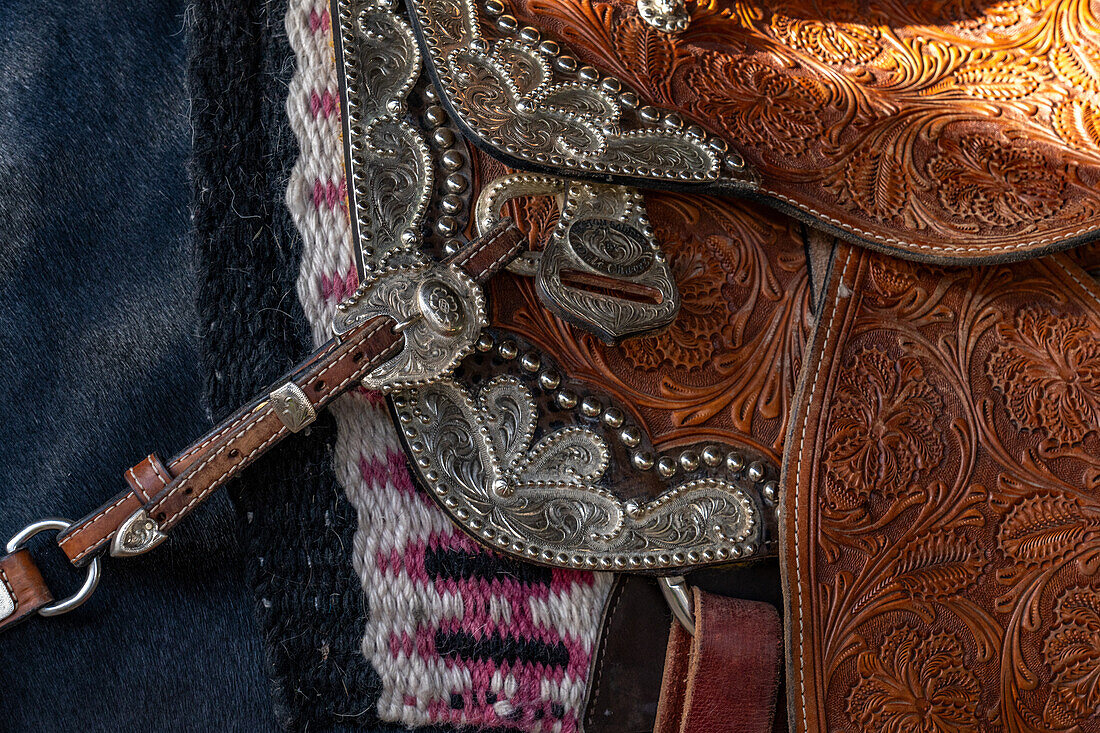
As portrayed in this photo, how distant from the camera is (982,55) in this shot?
938 mm

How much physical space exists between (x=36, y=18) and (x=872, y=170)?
0.92 metres

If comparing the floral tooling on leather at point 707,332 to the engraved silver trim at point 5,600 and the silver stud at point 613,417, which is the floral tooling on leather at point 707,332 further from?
the engraved silver trim at point 5,600

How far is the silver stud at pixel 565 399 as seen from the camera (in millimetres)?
719

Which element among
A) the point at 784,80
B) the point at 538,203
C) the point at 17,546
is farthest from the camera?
the point at 784,80

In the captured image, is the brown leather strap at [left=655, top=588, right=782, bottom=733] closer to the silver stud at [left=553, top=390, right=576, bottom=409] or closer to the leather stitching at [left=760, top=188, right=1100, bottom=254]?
the silver stud at [left=553, top=390, right=576, bottom=409]

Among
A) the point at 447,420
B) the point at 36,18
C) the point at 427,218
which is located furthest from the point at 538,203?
the point at 36,18

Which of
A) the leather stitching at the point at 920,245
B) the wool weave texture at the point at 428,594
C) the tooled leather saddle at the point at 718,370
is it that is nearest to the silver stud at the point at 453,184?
the tooled leather saddle at the point at 718,370

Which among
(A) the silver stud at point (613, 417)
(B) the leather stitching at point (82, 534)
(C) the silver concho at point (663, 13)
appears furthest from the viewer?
(C) the silver concho at point (663, 13)

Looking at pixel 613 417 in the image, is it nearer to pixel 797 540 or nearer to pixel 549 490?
pixel 549 490

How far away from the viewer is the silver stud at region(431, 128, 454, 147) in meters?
0.76

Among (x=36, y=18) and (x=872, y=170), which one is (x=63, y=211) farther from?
(x=872, y=170)

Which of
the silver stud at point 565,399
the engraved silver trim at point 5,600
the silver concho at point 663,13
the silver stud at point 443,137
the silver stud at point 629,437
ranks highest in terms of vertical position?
the silver concho at point 663,13

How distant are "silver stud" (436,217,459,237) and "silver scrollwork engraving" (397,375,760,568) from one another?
147 millimetres

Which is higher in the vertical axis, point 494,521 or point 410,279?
point 410,279
